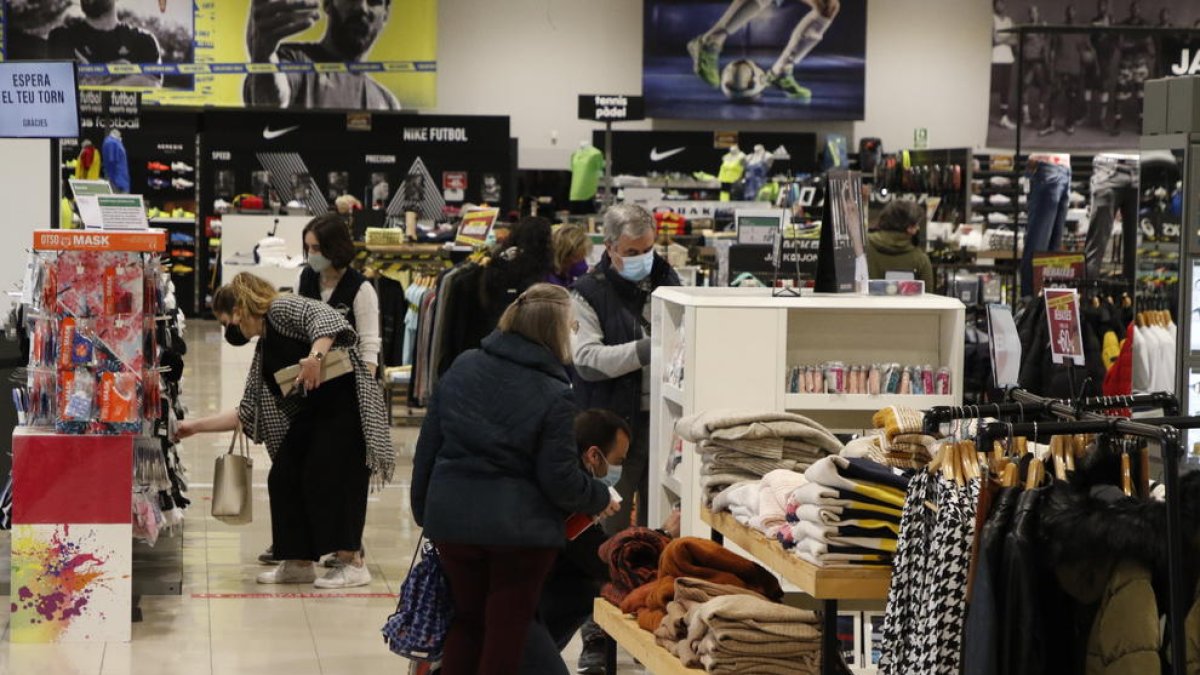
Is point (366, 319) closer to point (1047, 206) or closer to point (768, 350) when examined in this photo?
point (768, 350)

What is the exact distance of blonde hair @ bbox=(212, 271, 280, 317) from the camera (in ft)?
22.0

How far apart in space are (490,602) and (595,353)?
1722mm

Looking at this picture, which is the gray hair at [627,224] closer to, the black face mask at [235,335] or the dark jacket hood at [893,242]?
the black face mask at [235,335]

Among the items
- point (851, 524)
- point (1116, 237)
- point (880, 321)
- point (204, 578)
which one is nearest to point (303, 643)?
point (204, 578)

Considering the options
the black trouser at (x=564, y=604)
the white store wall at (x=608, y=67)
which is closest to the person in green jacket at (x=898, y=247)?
the black trouser at (x=564, y=604)

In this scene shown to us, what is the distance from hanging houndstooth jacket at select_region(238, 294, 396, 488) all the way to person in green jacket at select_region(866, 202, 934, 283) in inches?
155

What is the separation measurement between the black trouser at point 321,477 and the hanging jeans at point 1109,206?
456 centimetres

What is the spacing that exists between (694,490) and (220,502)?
212 cm

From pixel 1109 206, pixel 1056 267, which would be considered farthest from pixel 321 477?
pixel 1109 206

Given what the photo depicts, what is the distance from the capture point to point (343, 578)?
716cm

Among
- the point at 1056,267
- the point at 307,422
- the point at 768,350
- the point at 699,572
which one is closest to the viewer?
the point at 699,572

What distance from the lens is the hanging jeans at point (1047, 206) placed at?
12273mm

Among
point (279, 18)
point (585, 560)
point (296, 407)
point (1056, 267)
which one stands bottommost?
point (585, 560)

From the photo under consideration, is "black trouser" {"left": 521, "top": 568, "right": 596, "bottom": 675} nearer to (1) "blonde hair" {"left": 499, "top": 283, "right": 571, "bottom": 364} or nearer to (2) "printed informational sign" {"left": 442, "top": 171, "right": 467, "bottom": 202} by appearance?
(1) "blonde hair" {"left": 499, "top": 283, "right": 571, "bottom": 364}
